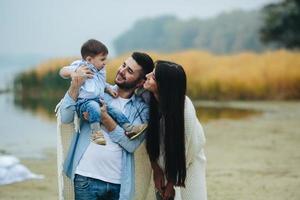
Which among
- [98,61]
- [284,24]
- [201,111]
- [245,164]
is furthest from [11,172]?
[284,24]

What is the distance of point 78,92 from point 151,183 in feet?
1.69

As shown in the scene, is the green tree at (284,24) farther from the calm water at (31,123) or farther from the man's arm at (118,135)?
the man's arm at (118,135)

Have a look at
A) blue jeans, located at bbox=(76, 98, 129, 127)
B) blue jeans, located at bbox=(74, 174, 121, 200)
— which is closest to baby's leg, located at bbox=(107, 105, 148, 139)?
blue jeans, located at bbox=(76, 98, 129, 127)

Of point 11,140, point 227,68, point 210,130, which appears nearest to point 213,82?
point 227,68

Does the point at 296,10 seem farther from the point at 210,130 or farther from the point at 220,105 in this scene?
the point at 210,130

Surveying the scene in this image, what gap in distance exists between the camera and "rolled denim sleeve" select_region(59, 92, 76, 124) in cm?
279

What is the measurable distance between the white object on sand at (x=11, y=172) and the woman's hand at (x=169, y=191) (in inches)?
144

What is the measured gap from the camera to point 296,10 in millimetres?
22422

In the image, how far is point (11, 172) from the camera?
6.46 metres

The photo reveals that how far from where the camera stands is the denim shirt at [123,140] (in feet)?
9.04

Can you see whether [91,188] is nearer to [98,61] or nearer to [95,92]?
[95,92]

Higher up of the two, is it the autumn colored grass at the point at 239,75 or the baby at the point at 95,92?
the baby at the point at 95,92

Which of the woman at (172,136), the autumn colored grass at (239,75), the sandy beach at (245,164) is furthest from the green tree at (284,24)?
the woman at (172,136)

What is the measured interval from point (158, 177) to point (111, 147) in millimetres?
259
